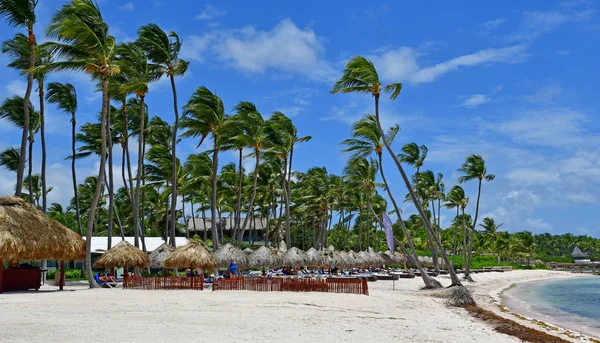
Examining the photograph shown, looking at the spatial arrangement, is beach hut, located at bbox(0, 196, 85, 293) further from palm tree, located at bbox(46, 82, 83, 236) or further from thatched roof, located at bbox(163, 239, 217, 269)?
palm tree, located at bbox(46, 82, 83, 236)

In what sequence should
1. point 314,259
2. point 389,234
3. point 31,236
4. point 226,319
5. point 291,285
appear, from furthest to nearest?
point 314,259 → point 389,234 → point 291,285 → point 31,236 → point 226,319

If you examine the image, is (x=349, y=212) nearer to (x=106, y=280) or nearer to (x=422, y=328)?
(x=106, y=280)

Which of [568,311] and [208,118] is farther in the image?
[208,118]

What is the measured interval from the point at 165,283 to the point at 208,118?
525 inches

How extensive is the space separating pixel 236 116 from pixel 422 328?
77.6ft

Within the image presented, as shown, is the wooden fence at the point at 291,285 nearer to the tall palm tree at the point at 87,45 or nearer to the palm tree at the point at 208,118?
the tall palm tree at the point at 87,45

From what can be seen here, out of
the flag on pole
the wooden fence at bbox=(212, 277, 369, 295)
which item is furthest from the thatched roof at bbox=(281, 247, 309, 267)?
the wooden fence at bbox=(212, 277, 369, 295)

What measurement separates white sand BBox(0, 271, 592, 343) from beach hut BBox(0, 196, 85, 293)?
1570 millimetres

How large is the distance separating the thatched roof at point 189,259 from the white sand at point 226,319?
11.7 feet

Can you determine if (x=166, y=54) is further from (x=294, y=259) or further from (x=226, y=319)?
(x=226, y=319)

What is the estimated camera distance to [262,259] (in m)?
31.6

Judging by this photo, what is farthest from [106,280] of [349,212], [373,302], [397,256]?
[349,212]

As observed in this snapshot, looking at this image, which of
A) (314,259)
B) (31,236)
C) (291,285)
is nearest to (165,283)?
(291,285)

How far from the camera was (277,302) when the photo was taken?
64.8 ft
